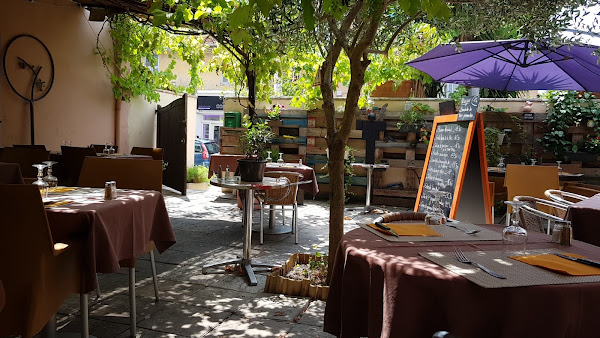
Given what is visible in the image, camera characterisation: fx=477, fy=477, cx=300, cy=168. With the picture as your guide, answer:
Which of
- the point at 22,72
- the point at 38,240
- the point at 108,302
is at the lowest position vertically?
the point at 108,302

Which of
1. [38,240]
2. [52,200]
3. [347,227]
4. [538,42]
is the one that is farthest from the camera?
[347,227]

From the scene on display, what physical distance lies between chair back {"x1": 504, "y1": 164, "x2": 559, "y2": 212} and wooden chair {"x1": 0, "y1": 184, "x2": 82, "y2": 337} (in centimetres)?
476

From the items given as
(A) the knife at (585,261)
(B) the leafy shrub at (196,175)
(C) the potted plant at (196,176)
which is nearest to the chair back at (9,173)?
(A) the knife at (585,261)

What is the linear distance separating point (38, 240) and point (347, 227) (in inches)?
187

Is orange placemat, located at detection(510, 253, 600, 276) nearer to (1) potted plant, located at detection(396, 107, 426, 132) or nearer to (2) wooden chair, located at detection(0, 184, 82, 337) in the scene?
(2) wooden chair, located at detection(0, 184, 82, 337)

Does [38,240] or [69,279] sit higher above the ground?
[38,240]

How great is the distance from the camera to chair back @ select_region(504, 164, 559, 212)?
5.22 meters

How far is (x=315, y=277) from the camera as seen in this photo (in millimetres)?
3783

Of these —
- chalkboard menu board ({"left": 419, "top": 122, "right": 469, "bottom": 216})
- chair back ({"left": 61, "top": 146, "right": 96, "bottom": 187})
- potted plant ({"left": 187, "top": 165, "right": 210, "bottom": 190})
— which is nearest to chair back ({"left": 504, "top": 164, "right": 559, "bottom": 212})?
chalkboard menu board ({"left": 419, "top": 122, "right": 469, "bottom": 216})

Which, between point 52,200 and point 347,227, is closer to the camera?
point 52,200

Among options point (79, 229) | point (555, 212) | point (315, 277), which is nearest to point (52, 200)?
point (79, 229)

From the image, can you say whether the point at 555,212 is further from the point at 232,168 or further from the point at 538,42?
the point at 232,168

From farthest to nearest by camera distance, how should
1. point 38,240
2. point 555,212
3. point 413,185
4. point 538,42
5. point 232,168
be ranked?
point 413,185, point 232,168, point 555,212, point 538,42, point 38,240

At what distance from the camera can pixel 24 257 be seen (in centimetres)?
201
